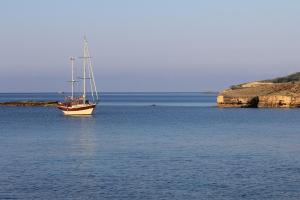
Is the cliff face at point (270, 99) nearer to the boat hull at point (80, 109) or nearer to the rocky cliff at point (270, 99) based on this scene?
the rocky cliff at point (270, 99)

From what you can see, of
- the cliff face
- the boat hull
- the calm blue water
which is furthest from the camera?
the cliff face

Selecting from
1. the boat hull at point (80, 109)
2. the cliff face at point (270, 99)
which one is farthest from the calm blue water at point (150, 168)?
the cliff face at point (270, 99)

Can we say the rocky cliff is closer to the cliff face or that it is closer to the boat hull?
the cliff face

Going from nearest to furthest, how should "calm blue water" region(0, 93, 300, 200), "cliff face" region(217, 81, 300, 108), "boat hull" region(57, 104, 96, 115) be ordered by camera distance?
"calm blue water" region(0, 93, 300, 200)
"boat hull" region(57, 104, 96, 115)
"cliff face" region(217, 81, 300, 108)

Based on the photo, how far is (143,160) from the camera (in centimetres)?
5059

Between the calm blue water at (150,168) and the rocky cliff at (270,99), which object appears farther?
the rocky cliff at (270,99)

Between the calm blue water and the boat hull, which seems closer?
the calm blue water

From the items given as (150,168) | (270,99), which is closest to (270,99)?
(270,99)

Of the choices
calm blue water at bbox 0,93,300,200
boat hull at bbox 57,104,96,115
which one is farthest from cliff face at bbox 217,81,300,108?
calm blue water at bbox 0,93,300,200

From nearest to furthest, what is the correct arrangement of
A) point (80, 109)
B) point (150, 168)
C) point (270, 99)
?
point (150, 168) → point (80, 109) → point (270, 99)

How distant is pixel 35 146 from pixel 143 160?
16355mm

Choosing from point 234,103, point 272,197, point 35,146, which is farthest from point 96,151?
point 234,103

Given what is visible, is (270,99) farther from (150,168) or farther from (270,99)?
(150,168)

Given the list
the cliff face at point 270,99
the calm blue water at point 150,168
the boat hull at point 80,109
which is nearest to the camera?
the calm blue water at point 150,168
